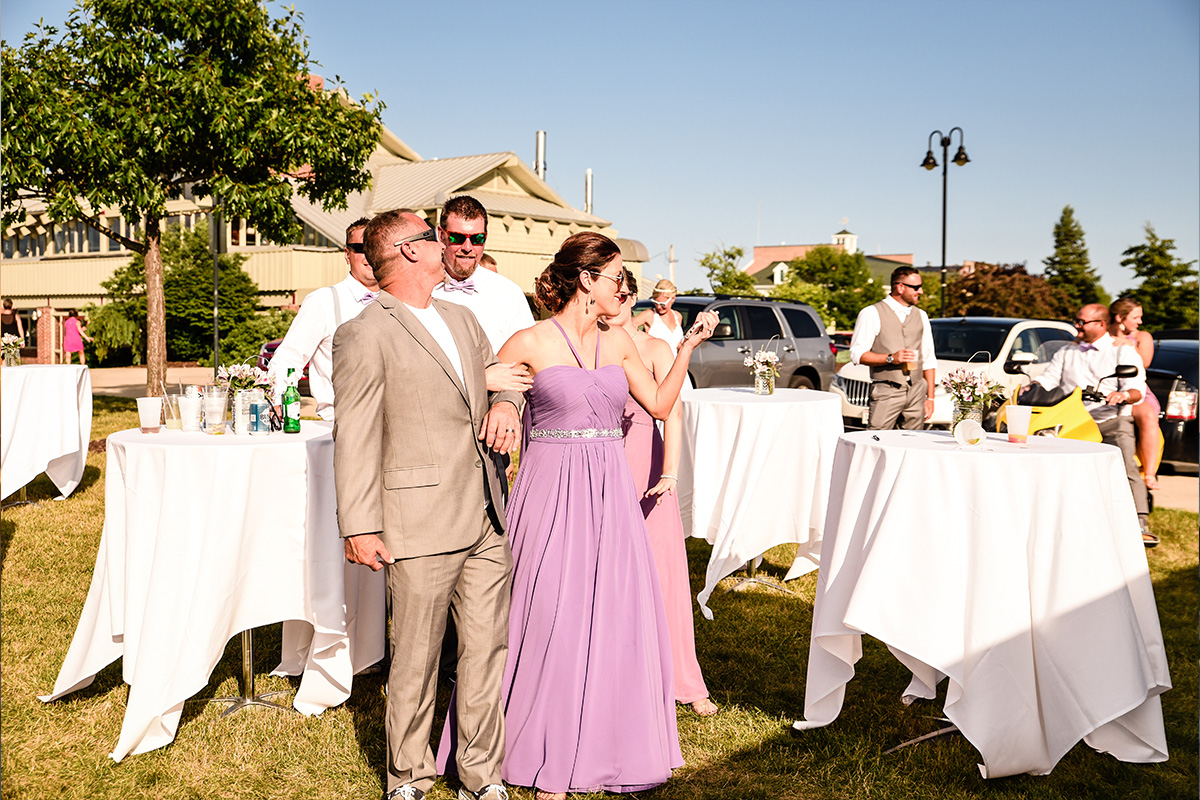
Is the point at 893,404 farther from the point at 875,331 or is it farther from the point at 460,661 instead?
the point at 460,661

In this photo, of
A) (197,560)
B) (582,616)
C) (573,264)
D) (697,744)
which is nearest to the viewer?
(582,616)

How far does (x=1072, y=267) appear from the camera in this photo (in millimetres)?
80688

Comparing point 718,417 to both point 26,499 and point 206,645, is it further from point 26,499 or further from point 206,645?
point 26,499

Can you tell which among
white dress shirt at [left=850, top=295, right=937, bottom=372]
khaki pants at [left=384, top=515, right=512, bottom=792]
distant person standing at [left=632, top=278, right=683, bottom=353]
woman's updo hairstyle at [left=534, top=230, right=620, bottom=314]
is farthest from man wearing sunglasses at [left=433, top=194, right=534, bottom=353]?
white dress shirt at [left=850, top=295, right=937, bottom=372]

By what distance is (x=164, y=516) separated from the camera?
161 inches

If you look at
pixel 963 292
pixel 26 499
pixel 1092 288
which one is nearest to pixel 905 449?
pixel 26 499

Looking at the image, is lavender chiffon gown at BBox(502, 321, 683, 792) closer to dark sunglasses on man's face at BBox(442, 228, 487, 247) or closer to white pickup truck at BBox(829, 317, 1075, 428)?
dark sunglasses on man's face at BBox(442, 228, 487, 247)

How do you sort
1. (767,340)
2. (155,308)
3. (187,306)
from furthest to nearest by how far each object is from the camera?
1. (187,306)
2. (767,340)
3. (155,308)

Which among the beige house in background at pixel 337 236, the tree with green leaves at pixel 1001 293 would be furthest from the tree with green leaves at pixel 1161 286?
the beige house in background at pixel 337 236

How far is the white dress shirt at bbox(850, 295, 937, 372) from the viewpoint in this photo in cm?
860

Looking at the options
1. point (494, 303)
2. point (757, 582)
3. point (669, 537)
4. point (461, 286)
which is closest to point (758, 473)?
point (757, 582)

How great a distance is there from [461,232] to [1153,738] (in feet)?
12.0

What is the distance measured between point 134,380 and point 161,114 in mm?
13885

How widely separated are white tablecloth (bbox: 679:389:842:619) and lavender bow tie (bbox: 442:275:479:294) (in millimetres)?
2328
